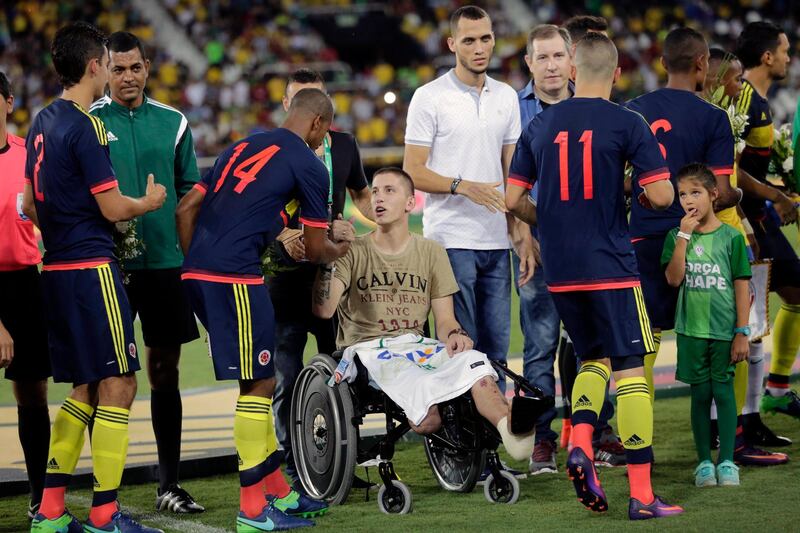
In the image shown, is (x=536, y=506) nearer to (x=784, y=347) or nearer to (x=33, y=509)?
(x=33, y=509)

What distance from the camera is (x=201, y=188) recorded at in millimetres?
5961

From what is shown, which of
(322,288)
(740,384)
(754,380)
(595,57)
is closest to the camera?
(595,57)

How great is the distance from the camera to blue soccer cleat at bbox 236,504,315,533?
5781 millimetres

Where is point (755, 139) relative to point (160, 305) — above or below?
above

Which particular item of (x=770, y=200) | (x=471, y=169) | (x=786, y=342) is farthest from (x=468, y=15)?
(x=786, y=342)

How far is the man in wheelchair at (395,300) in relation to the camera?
6312mm

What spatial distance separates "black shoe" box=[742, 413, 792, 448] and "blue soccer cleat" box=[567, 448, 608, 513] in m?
2.09

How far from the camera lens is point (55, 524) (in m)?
5.67

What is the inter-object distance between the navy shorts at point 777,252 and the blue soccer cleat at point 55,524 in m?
4.69

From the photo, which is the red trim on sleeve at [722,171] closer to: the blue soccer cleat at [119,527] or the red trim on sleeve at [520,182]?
the red trim on sleeve at [520,182]

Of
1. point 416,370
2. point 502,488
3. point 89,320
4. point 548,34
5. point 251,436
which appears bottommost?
point 502,488

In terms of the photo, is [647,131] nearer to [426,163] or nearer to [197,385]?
[426,163]

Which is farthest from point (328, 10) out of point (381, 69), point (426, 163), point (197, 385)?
point (426, 163)

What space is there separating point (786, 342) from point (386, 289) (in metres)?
3.10
